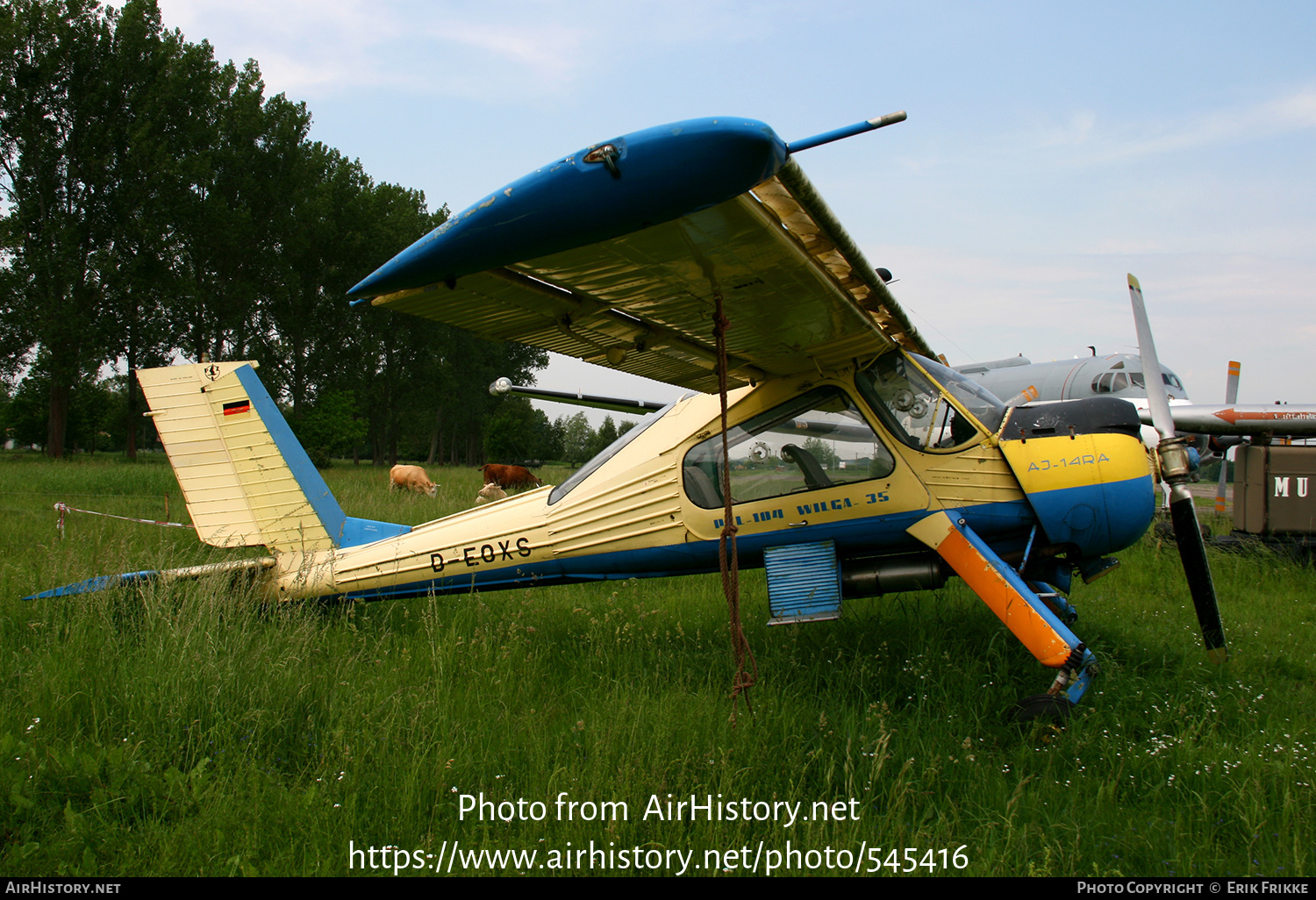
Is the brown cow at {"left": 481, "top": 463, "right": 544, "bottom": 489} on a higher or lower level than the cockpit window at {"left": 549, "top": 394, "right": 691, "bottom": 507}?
lower

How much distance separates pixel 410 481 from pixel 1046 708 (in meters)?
16.9

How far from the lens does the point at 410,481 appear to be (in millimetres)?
17891

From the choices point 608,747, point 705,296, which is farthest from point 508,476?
point 608,747

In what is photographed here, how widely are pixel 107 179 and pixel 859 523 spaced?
36827 mm

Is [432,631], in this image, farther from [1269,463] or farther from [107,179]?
[107,179]

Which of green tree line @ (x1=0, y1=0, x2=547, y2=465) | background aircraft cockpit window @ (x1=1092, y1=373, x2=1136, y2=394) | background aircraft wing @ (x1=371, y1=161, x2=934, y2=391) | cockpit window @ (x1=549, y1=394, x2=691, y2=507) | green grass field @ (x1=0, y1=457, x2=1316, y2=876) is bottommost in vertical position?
green grass field @ (x1=0, y1=457, x2=1316, y2=876)

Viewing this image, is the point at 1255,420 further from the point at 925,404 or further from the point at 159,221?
the point at 159,221

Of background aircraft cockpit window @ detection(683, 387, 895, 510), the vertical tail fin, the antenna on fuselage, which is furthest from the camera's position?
the vertical tail fin

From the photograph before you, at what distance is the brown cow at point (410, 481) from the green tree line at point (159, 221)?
5998 millimetres

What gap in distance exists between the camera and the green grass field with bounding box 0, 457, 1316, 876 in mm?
2479

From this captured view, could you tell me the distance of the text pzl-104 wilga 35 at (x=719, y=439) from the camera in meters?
2.42

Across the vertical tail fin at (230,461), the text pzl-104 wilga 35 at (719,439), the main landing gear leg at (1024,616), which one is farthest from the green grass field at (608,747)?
the vertical tail fin at (230,461)

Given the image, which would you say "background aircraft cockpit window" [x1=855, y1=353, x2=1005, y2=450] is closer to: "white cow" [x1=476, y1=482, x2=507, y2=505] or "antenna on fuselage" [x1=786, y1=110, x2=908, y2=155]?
"antenna on fuselage" [x1=786, y1=110, x2=908, y2=155]

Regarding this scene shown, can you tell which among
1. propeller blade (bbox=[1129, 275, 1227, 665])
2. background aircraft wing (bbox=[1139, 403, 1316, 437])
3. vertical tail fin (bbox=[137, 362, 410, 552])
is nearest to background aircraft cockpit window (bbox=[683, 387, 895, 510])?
propeller blade (bbox=[1129, 275, 1227, 665])
